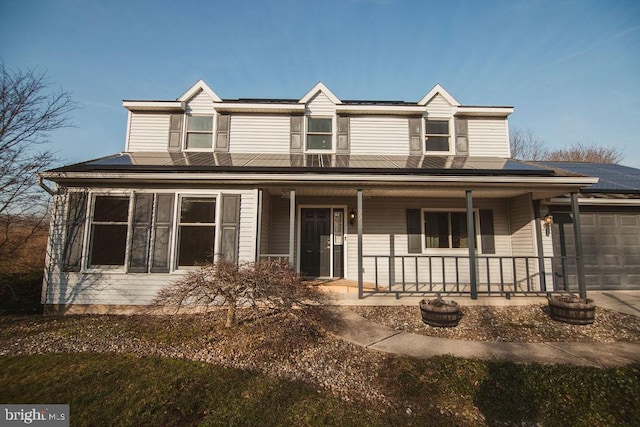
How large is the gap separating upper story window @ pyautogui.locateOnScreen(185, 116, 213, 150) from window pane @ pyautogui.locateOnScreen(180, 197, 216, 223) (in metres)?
3.11

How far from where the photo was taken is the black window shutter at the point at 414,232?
330 inches

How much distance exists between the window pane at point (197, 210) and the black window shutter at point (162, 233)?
1.03 feet

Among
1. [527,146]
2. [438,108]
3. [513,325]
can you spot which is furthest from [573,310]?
[527,146]

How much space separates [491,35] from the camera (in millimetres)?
9000

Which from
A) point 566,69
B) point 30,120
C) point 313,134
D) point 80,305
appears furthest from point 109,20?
point 566,69

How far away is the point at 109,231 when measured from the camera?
21.8 feet

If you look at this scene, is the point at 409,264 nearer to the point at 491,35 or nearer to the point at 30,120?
the point at 491,35

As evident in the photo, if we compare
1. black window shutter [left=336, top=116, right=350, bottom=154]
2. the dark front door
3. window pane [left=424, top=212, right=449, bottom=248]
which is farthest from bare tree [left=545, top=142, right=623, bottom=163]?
the dark front door

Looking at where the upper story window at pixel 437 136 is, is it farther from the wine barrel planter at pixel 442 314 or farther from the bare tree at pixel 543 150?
the bare tree at pixel 543 150

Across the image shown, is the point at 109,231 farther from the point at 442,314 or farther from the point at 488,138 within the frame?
the point at 488,138

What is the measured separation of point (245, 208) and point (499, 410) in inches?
233

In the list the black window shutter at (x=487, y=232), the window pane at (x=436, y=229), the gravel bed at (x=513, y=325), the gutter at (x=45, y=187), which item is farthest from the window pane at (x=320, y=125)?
the gutter at (x=45, y=187)

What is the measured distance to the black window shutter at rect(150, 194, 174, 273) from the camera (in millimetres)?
6496

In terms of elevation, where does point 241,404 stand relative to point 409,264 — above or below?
below
